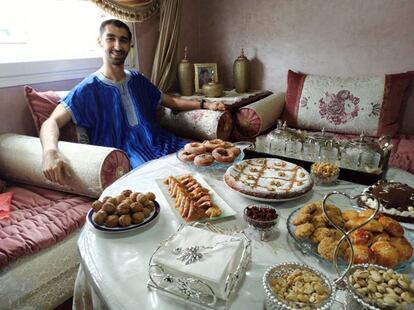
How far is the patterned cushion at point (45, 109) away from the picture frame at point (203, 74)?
1251 mm

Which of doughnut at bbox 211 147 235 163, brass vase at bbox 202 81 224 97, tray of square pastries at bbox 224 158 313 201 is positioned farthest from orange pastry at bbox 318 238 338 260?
brass vase at bbox 202 81 224 97

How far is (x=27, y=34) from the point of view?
6.58 ft

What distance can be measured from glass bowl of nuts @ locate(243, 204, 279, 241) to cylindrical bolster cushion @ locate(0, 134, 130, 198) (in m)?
0.78

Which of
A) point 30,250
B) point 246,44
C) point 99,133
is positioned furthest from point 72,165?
point 246,44

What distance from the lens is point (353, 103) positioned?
225cm

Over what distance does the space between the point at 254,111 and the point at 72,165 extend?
51.9 inches

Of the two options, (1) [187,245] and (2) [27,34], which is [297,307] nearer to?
(1) [187,245]

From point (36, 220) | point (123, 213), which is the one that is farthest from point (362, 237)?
point (36, 220)

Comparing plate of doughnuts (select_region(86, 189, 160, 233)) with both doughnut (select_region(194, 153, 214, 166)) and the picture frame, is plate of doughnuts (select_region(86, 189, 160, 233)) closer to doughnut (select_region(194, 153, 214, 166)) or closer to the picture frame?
doughnut (select_region(194, 153, 214, 166))

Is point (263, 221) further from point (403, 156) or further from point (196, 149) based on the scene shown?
point (403, 156)

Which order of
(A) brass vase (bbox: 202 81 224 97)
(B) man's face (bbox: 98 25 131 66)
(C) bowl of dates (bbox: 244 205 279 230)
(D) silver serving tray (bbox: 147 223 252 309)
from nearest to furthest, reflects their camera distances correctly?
(D) silver serving tray (bbox: 147 223 252 309) → (C) bowl of dates (bbox: 244 205 279 230) → (B) man's face (bbox: 98 25 131 66) → (A) brass vase (bbox: 202 81 224 97)

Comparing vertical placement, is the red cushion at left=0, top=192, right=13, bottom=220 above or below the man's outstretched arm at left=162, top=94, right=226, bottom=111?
below

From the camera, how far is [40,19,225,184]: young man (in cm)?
185

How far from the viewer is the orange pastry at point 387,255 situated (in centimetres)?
70
